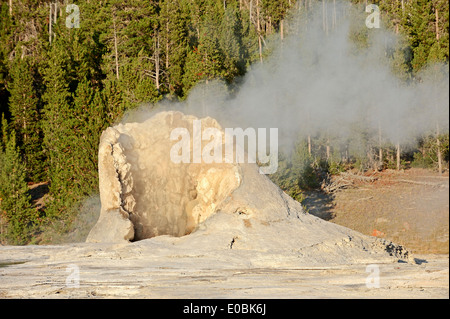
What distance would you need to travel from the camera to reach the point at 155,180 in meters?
13.9

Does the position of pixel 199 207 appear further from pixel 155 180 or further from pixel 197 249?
pixel 197 249

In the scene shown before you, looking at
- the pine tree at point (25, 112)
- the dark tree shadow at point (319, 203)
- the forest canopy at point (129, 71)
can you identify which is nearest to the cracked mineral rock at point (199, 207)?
the forest canopy at point (129, 71)

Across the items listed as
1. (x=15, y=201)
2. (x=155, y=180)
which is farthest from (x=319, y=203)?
(x=155, y=180)

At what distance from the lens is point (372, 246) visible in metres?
11.5

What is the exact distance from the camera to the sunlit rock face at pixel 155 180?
1316 centimetres

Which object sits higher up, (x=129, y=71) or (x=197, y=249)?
(x=129, y=71)

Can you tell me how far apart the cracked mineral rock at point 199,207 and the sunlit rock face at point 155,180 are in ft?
0.06

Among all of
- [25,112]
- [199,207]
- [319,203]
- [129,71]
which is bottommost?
[319,203]

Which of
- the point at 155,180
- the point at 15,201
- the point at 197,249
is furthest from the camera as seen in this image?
the point at 15,201

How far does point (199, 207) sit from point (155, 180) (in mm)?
1077

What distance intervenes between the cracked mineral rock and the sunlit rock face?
Result: 18 mm

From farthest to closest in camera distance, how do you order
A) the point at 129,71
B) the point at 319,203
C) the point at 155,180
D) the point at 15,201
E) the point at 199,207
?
the point at 129,71, the point at 319,203, the point at 15,201, the point at 155,180, the point at 199,207

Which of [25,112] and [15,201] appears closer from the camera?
[15,201]
